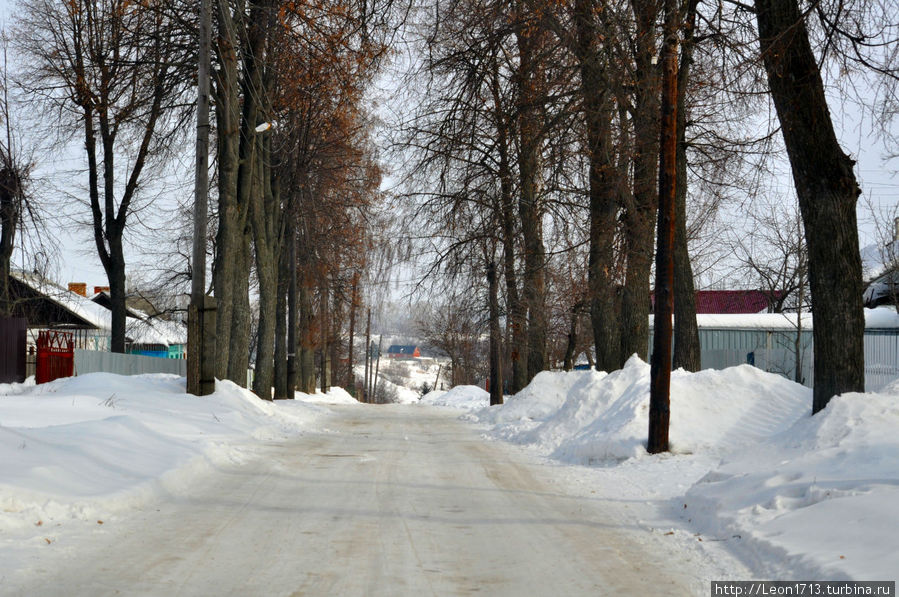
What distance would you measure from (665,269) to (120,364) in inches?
889

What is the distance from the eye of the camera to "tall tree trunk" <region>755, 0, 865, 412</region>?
31.6ft

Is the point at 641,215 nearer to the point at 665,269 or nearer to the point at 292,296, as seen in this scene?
the point at 665,269

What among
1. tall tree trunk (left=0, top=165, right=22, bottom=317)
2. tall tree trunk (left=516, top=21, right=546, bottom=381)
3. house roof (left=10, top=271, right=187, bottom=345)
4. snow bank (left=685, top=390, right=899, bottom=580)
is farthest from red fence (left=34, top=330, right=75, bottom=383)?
snow bank (left=685, top=390, right=899, bottom=580)

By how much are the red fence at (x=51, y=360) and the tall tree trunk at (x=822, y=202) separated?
21895 millimetres

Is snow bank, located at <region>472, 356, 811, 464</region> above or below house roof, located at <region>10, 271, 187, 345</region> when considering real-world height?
below

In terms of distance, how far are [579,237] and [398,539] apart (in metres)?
15.7

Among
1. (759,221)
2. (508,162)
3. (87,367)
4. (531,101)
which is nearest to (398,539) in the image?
(531,101)

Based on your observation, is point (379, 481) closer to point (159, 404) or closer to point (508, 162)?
point (159, 404)

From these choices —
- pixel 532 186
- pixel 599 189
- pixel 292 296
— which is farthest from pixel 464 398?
pixel 599 189

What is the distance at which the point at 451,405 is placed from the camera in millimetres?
42281

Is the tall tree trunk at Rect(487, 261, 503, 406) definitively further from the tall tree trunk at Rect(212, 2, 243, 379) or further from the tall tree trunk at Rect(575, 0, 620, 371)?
the tall tree trunk at Rect(212, 2, 243, 379)

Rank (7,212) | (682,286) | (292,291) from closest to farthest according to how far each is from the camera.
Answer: (682,286) < (7,212) < (292,291)

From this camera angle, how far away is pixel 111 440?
1015 cm

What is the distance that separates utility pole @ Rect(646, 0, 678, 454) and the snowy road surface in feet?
8.54
